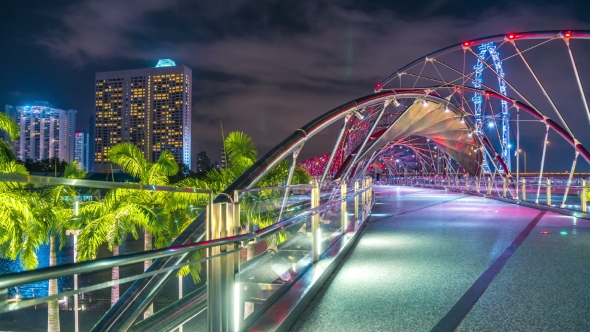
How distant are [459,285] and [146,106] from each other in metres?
75.2

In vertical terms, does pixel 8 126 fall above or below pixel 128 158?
above

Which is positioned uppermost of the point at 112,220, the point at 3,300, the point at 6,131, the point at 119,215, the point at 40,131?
the point at 40,131

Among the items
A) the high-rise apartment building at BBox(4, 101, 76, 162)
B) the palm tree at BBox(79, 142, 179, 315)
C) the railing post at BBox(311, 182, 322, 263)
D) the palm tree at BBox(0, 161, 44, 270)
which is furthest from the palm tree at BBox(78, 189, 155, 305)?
the high-rise apartment building at BBox(4, 101, 76, 162)

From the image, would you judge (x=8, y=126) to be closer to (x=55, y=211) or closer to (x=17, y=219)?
(x=55, y=211)

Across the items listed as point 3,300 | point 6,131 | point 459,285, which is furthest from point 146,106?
point 3,300

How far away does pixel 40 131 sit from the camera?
13688cm

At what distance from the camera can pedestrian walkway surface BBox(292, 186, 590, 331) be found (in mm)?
4820

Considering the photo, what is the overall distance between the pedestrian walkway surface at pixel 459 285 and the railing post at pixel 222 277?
962 millimetres

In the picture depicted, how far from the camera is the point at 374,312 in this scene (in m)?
5.18

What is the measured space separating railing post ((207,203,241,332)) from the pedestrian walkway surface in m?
0.96

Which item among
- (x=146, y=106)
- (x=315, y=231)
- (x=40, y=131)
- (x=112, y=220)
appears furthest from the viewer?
(x=40, y=131)

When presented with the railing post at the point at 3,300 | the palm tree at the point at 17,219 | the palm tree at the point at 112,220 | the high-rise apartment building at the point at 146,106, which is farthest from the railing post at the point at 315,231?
the high-rise apartment building at the point at 146,106

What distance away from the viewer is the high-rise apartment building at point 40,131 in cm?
11862

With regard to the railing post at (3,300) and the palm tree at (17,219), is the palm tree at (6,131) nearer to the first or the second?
the palm tree at (17,219)
